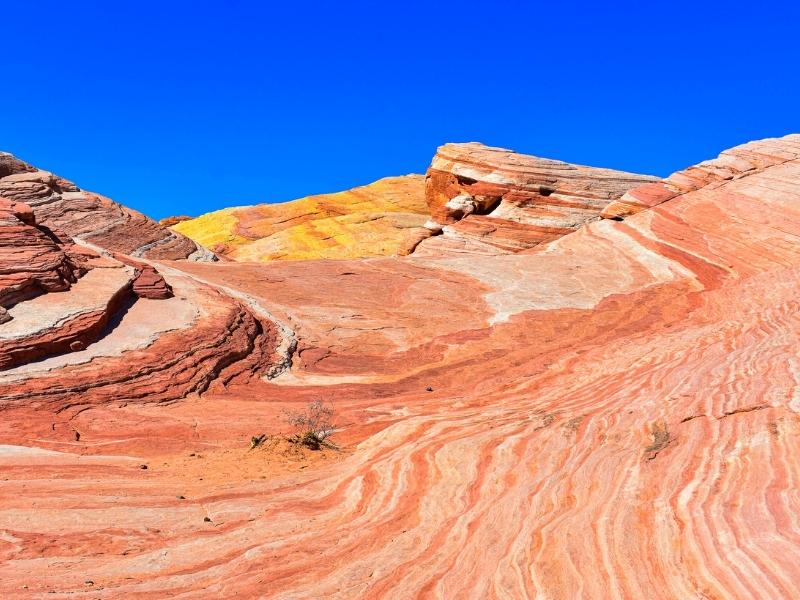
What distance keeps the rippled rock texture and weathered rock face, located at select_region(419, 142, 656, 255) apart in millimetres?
11319

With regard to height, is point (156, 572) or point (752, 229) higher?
point (752, 229)

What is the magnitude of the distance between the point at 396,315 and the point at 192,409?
404 inches

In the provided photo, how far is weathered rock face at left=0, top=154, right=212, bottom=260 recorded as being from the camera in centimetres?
3734

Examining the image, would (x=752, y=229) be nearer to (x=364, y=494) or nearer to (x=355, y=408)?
(x=355, y=408)

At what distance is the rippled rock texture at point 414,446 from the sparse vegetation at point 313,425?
0.33 metres

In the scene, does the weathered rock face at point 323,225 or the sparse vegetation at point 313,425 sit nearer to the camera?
the sparse vegetation at point 313,425

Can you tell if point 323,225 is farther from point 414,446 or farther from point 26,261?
point 414,446

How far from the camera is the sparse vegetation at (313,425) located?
14.0 meters

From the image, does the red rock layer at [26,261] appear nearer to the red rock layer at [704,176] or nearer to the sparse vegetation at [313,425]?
the sparse vegetation at [313,425]

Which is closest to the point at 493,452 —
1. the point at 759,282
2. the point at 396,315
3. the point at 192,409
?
the point at 192,409

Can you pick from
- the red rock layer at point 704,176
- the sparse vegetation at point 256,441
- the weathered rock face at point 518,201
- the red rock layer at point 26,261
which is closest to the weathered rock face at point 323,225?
the weathered rock face at point 518,201

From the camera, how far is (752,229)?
3269 centimetres

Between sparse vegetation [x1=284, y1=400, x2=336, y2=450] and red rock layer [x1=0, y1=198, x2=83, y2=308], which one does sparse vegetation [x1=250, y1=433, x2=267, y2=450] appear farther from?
red rock layer [x1=0, y1=198, x2=83, y2=308]

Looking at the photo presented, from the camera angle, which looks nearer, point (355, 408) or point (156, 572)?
point (156, 572)
